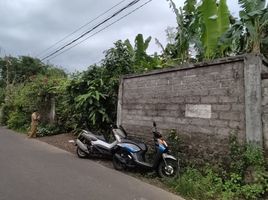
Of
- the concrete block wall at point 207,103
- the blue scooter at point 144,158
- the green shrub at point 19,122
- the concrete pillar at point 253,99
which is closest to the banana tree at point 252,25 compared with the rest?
the concrete block wall at point 207,103

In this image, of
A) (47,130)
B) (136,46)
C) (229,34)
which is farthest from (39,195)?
(47,130)

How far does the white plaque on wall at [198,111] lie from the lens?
8086mm

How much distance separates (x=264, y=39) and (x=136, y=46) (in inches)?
191

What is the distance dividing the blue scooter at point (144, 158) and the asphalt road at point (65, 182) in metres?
0.40

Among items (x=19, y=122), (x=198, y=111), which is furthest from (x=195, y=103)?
(x=19, y=122)

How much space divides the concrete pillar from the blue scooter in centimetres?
198

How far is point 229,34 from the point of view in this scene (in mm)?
8445

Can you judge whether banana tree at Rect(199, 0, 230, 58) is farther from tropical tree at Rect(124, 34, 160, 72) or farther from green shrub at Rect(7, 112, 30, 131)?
green shrub at Rect(7, 112, 30, 131)

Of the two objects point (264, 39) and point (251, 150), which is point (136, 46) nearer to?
point (264, 39)

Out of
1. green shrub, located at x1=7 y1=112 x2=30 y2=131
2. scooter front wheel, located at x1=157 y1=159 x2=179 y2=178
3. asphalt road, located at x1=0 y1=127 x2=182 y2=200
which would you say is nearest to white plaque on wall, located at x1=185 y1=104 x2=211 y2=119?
scooter front wheel, located at x1=157 y1=159 x2=179 y2=178

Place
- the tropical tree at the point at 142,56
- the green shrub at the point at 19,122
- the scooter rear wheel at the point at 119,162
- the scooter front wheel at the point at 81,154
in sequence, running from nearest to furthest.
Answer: the scooter rear wheel at the point at 119,162 < the scooter front wheel at the point at 81,154 < the tropical tree at the point at 142,56 < the green shrub at the point at 19,122

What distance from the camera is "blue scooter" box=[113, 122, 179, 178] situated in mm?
8156

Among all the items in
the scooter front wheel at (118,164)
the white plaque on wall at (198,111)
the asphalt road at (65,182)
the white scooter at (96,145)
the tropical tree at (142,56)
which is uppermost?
the tropical tree at (142,56)

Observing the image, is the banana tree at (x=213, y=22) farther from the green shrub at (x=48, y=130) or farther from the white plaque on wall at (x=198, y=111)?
the green shrub at (x=48, y=130)
